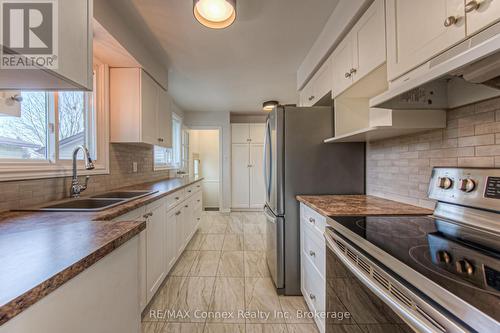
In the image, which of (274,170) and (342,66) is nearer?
(342,66)

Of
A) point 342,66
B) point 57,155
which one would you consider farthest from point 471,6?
point 57,155

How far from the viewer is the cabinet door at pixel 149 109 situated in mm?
2307

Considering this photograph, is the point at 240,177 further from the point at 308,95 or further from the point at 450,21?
the point at 450,21

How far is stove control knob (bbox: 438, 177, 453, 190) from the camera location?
109cm

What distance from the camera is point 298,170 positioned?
1.96 meters

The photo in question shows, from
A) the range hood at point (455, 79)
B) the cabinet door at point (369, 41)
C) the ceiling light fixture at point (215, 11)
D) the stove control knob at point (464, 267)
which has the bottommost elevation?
the stove control knob at point (464, 267)

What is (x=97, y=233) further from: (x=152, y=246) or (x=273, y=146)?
(x=273, y=146)

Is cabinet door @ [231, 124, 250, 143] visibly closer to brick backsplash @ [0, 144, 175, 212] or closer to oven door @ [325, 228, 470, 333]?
brick backsplash @ [0, 144, 175, 212]

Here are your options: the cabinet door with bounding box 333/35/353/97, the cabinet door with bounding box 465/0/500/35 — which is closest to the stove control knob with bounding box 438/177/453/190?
the cabinet door with bounding box 465/0/500/35

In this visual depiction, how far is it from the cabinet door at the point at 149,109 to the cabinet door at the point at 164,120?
0.35 ft

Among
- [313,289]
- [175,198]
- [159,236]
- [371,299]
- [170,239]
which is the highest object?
[175,198]

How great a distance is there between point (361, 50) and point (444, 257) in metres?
1.24

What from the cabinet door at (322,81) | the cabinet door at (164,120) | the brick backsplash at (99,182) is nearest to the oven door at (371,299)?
the cabinet door at (322,81)

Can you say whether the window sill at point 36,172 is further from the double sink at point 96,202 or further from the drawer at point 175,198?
the drawer at point 175,198
